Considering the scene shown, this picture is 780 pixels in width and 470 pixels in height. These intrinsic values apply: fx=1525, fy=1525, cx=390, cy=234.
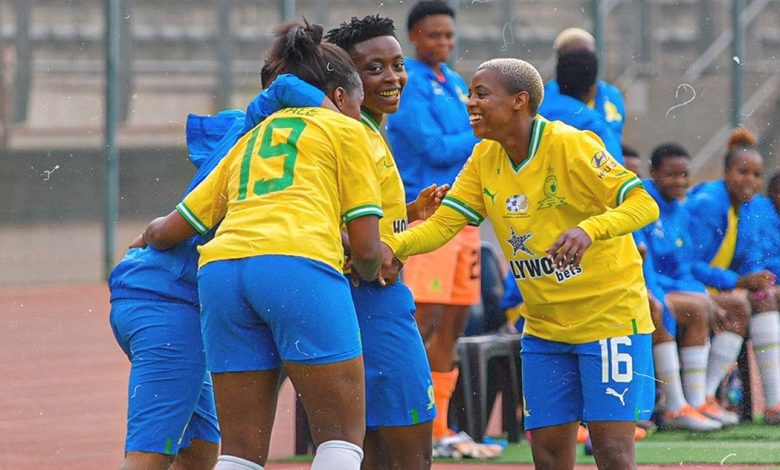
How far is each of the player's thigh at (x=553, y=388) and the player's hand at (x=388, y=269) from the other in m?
0.64

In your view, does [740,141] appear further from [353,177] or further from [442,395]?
[353,177]

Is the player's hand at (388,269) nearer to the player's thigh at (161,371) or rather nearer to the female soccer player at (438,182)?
the player's thigh at (161,371)

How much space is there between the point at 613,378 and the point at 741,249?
3.87 m

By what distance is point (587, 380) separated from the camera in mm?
5398

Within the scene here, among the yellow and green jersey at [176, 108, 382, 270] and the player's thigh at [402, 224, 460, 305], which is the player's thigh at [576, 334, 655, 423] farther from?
the player's thigh at [402, 224, 460, 305]

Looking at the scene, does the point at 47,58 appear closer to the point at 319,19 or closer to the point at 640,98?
the point at 319,19

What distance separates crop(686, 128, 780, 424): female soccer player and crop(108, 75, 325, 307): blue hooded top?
4282mm

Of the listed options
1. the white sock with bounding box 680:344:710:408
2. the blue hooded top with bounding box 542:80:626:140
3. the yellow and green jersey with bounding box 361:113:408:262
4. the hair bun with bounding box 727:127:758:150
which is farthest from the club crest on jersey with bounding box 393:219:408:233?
the hair bun with bounding box 727:127:758:150

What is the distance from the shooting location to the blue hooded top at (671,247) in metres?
8.66

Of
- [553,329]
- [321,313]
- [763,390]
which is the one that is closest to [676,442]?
[763,390]

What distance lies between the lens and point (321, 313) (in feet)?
15.0

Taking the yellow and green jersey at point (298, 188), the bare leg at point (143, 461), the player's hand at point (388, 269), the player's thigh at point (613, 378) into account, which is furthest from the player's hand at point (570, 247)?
the bare leg at point (143, 461)

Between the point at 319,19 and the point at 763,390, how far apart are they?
26.1ft

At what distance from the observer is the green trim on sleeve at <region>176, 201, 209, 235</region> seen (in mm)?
4910
